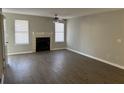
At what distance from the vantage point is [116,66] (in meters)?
5.05

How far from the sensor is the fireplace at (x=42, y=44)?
8.05 metres

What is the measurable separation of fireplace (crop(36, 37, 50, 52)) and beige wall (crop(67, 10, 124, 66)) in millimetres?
1800

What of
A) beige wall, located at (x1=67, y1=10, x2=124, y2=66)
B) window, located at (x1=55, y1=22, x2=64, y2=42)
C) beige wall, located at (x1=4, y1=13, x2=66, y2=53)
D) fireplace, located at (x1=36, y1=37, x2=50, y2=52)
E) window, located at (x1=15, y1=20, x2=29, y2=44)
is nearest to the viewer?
beige wall, located at (x1=67, y1=10, x2=124, y2=66)

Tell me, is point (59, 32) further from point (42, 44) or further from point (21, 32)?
point (21, 32)

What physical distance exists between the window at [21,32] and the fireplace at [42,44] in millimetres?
758

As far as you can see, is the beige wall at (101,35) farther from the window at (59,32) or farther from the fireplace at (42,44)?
the fireplace at (42,44)

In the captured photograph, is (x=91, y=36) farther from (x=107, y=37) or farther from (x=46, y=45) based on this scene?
(x=46, y=45)

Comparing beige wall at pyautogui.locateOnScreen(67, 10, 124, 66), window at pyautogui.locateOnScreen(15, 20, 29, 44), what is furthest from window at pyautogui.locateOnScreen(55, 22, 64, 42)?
window at pyautogui.locateOnScreen(15, 20, 29, 44)

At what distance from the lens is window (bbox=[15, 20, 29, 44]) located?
7137 millimetres

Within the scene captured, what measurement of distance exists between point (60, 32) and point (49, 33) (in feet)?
3.05

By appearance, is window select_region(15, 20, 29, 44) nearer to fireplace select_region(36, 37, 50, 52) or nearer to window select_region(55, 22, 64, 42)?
fireplace select_region(36, 37, 50, 52)

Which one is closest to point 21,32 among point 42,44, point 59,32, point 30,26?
point 30,26

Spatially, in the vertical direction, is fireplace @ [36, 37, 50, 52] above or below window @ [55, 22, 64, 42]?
below
